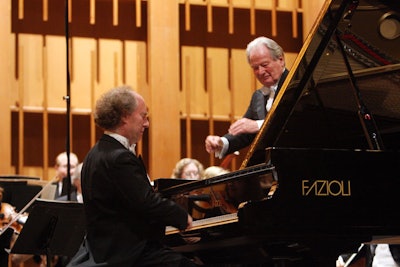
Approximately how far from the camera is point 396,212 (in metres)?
2.90

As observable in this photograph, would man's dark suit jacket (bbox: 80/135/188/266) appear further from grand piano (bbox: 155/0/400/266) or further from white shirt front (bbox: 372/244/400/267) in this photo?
white shirt front (bbox: 372/244/400/267)

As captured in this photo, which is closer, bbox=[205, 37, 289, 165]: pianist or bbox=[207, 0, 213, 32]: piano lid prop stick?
bbox=[205, 37, 289, 165]: pianist

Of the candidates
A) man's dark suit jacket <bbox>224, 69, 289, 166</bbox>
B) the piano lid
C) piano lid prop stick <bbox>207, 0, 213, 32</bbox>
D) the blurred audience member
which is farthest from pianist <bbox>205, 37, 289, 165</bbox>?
piano lid prop stick <bbox>207, 0, 213, 32</bbox>

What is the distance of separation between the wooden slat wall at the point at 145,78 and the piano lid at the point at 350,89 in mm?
3658

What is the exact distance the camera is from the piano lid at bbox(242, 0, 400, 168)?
3209mm

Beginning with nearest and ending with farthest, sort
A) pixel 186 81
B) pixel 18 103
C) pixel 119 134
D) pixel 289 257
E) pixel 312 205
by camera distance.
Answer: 1. pixel 312 205
2. pixel 289 257
3. pixel 119 134
4. pixel 18 103
5. pixel 186 81

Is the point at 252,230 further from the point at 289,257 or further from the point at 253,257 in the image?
the point at 253,257

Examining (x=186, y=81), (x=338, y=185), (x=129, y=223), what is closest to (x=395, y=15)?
(x=338, y=185)

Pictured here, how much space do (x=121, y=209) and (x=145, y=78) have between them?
4.12 meters

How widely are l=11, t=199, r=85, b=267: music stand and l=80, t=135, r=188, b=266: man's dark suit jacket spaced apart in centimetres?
63

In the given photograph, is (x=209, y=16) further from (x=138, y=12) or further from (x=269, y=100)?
(x=269, y=100)

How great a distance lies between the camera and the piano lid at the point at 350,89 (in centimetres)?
321

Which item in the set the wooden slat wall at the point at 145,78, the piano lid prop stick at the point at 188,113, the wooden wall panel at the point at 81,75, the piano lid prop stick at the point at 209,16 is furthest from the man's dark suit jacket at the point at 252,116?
the piano lid prop stick at the point at 209,16

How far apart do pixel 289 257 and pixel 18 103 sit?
4349mm
